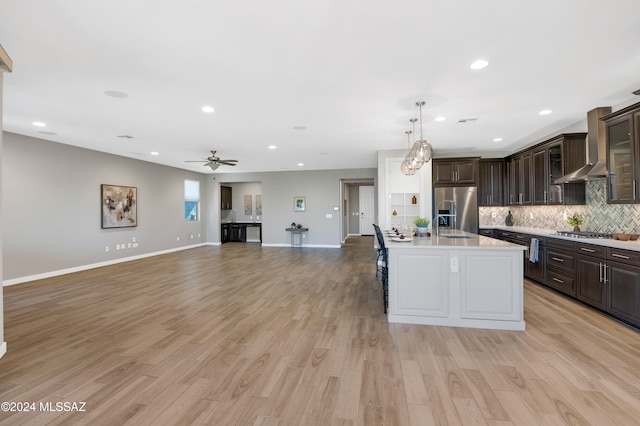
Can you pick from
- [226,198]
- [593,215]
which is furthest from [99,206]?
[593,215]

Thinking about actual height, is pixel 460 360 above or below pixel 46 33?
below

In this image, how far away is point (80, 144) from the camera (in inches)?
251

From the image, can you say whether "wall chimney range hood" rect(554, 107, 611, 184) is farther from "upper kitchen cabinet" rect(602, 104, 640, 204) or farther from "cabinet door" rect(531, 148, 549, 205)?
"cabinet door" rect(531, 148, 549, 205)

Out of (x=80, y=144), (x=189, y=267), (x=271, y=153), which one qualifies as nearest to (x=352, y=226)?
(x=271, y=153)

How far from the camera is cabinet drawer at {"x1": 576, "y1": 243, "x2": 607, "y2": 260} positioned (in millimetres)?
3610

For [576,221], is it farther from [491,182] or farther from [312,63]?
[312,63]

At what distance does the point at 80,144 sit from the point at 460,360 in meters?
7.98

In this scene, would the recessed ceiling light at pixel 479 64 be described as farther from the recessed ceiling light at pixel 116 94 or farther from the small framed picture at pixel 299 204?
the small framed picture at pixel 299 204

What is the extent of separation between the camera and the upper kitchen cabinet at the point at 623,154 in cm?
343

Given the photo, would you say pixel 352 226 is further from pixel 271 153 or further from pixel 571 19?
pixel 571 19

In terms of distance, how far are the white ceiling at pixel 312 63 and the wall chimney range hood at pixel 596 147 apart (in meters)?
0.19

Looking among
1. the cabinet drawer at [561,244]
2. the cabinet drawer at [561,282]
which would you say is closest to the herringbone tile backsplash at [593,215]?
the cabinet drawer at [561,244]

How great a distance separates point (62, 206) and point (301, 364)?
665 cm

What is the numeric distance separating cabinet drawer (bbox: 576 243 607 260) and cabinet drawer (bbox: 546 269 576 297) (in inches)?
18.4
